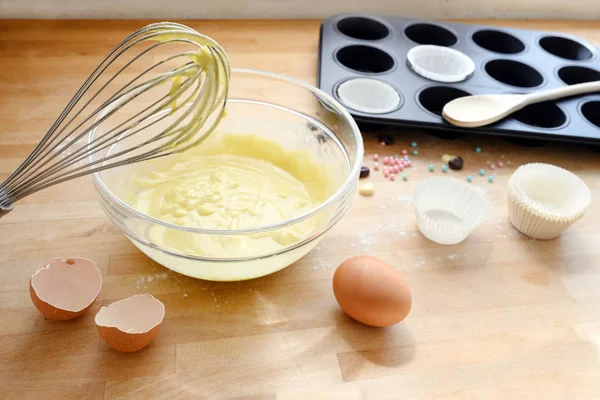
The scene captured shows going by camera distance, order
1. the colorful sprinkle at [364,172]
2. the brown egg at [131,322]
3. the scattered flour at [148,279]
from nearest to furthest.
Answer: the brown egg at [131,322] < the scattered flour at [148,279] < the colorful sprinkle at [364,172]

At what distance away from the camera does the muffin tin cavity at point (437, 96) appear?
43.6 inches

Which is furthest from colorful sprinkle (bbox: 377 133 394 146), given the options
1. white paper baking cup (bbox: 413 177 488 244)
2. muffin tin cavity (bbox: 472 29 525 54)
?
muffin tin cavity (bbox: 472 29 525 54)

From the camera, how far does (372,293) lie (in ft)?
2.28

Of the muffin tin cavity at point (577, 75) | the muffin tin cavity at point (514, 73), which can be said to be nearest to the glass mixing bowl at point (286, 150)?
the muffin tin cavity at point (514, 73)

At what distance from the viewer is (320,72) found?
1.11 meters

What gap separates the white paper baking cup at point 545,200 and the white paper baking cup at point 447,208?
0.19 feet

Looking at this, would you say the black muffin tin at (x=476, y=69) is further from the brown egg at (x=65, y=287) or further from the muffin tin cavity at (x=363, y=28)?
the brown egg at (x=65, y=287)

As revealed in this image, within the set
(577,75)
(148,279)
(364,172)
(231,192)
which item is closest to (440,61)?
(577,75)

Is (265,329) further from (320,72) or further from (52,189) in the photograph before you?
(320,72)

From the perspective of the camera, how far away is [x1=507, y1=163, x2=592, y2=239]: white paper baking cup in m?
0.86

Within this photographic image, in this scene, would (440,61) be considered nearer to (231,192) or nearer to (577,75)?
(577,75)

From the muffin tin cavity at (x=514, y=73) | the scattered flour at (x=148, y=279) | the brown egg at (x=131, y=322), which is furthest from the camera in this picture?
the muffin tin cavity at (x=514, y=73)

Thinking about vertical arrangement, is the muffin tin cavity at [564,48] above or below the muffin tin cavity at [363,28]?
below

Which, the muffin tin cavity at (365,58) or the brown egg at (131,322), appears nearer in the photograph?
the brown egg at (131,322)
